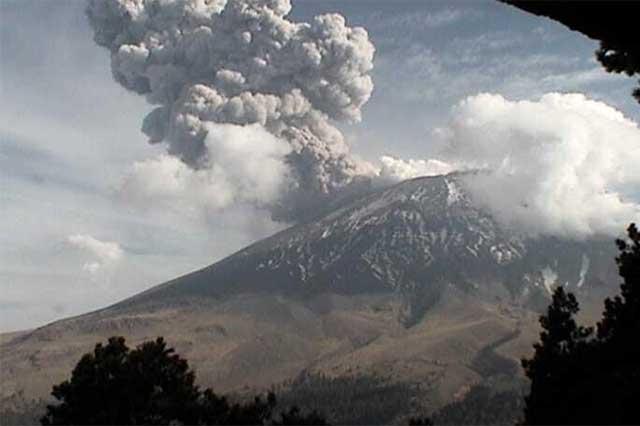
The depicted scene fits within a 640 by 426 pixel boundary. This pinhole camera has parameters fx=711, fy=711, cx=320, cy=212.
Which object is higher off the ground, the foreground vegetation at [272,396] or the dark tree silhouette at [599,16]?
the dark tree silhouette at [599,16]

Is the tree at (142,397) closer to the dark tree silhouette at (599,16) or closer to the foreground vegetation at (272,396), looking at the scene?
the foreground vegetation at (272,396)

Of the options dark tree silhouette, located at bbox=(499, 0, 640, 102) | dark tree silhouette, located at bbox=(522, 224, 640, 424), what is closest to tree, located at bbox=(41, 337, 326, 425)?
dark tree silhouette, located at bbox=(522, 224, 640, 424)

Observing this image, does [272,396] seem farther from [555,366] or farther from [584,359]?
[584,359]

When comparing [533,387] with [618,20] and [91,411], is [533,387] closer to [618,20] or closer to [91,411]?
[91,411]

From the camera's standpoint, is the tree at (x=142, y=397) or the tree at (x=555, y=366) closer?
the tree at (x=555, y=366)

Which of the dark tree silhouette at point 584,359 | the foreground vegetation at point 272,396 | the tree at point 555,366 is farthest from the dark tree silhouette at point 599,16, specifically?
the tree at point 555,366

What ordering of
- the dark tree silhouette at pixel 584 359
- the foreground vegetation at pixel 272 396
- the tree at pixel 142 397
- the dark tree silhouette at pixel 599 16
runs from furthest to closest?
the tree at pixel 142 397 < the foreground vegetation at pixel 272 396 < the dark tree silhouette at pixel 584 359 < the dark tree silhouette at pixel 599 16

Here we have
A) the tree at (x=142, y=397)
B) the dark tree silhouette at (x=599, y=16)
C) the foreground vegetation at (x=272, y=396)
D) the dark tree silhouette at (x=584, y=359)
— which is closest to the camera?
the dark tree silhouette at (x=599, y=16)

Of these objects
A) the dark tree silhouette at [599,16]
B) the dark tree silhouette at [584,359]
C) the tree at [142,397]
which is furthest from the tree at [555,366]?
the dark tree silhouette at [599,16]
